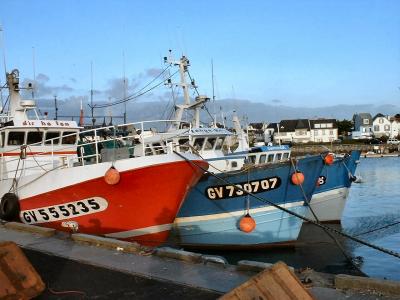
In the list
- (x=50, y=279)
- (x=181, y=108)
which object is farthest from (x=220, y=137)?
(x=50, y=279)

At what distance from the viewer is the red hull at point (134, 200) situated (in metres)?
10.8

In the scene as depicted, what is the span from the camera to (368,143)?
354 ft

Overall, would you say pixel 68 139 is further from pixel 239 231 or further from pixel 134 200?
pixel 239 231

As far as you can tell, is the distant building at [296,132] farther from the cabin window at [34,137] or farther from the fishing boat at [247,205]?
the cabin window at [34,137]

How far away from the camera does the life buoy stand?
12.0m

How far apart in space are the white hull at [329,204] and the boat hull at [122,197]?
26.9 feet

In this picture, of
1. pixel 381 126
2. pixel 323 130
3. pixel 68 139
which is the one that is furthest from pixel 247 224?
pixel 381 126

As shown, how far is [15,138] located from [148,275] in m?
8.43

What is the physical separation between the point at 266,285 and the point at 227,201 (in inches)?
345

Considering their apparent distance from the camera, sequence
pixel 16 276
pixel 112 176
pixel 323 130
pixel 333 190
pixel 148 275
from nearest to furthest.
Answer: pixel 16 276 < pixel 148 275 < pixel 112 176 < pixel 333 190 < pixel 323 130

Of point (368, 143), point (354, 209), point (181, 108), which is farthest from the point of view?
point (368, 143)

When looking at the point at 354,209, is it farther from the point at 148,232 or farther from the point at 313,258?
the point at 148,232

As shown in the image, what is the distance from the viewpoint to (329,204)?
61.2ft

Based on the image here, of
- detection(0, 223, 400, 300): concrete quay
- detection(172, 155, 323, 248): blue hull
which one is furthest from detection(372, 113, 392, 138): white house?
detection(0, 223, 400, 300): concrete quay
